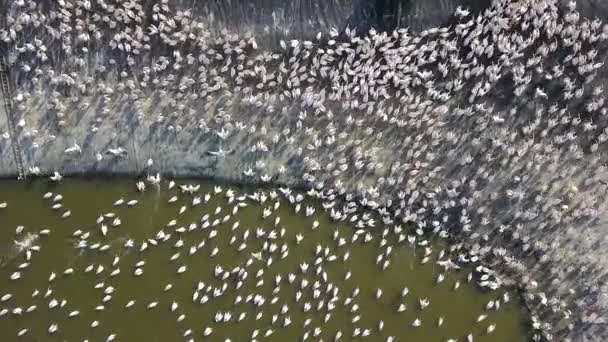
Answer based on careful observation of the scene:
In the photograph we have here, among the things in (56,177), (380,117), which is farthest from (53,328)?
(380,117)

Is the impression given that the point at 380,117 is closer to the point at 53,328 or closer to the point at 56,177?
the point at 56,177

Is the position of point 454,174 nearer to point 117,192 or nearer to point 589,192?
point 589,192

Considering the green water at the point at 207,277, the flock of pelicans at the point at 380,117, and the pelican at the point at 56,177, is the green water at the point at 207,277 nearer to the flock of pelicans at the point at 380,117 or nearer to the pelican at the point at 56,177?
the pelican at the point at 56,177

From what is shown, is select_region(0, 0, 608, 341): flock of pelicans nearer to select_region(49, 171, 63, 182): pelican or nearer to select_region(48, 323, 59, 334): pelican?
select_region(49, 171, 63, 182): pelican

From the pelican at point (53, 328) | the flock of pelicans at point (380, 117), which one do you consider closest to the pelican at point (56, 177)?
the flock of pelicans at point (380, 117)

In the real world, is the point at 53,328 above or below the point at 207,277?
below

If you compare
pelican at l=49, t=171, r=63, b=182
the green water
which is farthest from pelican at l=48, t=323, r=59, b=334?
pelican at l=49, t=171, r=63, b=182
